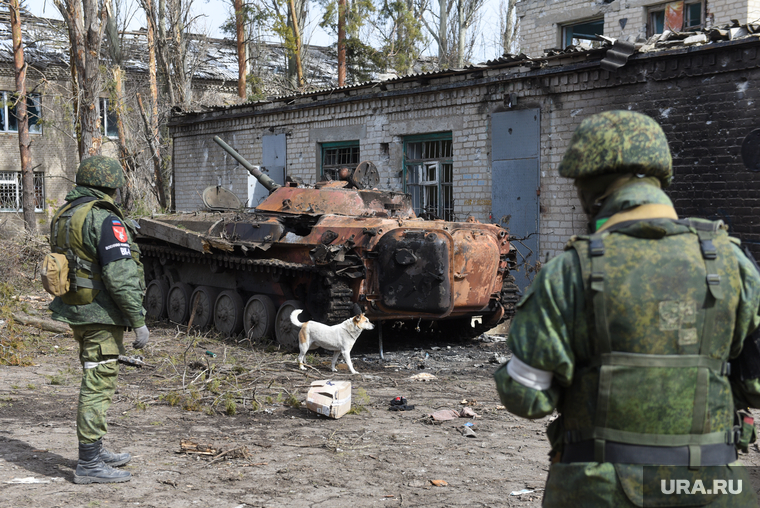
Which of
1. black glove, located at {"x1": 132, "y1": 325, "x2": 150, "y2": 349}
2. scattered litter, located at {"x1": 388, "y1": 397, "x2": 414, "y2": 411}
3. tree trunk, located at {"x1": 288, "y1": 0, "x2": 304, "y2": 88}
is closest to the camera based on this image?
black glove, located at {"x1": 132, "y1": 325, "x2": 150, "y2": 349}

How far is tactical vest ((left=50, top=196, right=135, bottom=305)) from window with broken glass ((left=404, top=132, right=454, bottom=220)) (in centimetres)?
955

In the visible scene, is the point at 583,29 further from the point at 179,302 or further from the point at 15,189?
the point at 15,189

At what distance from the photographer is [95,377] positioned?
477 centimetres

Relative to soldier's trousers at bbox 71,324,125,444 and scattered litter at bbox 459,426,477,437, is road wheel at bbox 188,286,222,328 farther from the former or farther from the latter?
soldier's trousers at bbox 71,324,125,444

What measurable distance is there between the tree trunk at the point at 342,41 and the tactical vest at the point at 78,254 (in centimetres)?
2087

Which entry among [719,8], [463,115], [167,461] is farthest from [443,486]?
[719,8]

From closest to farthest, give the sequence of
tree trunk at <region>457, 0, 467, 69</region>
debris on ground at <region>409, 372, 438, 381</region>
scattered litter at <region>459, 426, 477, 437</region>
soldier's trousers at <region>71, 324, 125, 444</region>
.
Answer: soldier's trousers at <region>71, 324, 125, 444</region> < scattered litter at <region>459, 426, 477, 437</region> < debris on ground at <region>409, 372, 438, 381</region> < tree trunk at <region>457, 0, 467, 69</region>

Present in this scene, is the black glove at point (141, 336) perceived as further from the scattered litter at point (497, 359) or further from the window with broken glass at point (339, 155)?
the window with broken glass at point (339, 155)

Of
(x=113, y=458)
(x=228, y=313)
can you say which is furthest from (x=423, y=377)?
(x=113, y=458)

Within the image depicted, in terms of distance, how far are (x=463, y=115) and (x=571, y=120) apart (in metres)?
2.24

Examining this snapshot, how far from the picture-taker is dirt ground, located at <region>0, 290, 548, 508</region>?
4633 mm

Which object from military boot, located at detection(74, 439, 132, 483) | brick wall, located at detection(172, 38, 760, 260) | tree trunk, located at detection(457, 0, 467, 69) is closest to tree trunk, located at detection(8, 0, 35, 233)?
brick wall, located at detection(172, 38, 760, 260)

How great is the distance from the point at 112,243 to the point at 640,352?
351 centimetres

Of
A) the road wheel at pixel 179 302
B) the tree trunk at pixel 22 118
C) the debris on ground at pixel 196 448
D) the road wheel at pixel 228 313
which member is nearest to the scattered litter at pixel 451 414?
the debris on ground at pixel 196 448
